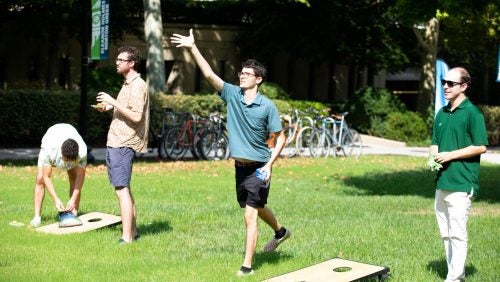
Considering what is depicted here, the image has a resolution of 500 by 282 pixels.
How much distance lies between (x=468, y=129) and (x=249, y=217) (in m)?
2.03

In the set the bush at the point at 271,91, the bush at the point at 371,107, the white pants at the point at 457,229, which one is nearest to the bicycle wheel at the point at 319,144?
the bush at the point at 271,91

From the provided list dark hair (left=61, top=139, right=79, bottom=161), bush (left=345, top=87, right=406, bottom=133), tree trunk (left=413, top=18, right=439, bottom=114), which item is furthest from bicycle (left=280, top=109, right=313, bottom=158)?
dark hair (left=61, top=139, right=79, bottom=161)

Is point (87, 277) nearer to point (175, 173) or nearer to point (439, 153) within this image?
point (439, 153)

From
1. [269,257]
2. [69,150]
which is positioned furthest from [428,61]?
[269,257]

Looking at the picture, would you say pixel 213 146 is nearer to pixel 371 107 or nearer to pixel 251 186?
pixel 371 107

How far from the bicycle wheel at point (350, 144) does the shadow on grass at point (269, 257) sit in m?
13.8

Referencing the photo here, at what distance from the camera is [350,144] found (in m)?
22.4

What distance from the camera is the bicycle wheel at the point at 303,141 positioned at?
21547 millimetres

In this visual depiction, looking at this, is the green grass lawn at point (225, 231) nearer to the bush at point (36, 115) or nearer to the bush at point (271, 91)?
the bush at point (36, 115)

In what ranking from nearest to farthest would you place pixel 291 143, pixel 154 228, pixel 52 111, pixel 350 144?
pixel 154 228 < pixel 52 111 < pixel 291 143 < pixel 350 144

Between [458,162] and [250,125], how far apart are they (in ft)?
5.94

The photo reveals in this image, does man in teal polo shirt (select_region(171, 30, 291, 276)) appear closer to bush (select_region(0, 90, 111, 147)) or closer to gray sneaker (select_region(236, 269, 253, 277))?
gray sneaker (select_region(236, 269, 253, 277))

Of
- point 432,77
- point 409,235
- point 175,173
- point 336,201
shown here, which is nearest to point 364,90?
point 432,77

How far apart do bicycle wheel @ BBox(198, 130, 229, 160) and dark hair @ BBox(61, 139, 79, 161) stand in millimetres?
11007
